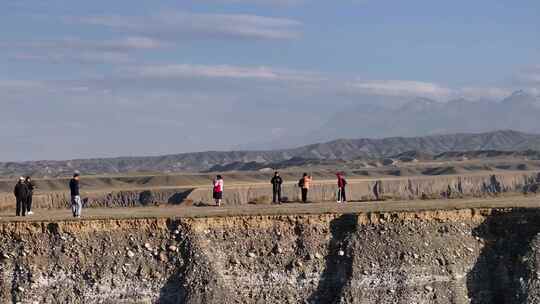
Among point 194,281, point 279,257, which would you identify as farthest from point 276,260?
point 194,281

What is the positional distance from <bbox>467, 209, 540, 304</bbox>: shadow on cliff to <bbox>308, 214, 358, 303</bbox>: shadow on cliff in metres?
4.41

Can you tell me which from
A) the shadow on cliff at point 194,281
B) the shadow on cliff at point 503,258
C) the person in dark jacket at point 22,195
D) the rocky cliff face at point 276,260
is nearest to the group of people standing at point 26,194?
the person in dark jacket at point 22,195

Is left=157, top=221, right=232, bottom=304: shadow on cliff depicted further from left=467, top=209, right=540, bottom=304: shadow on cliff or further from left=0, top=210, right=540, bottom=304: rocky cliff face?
left=467, top=209, right=540, bottom=304: shadow on cliff

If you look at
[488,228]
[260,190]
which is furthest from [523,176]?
[488,228]

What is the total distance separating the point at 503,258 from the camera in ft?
136

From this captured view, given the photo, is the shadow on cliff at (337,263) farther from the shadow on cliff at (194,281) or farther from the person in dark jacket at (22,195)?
the person in dark jacket at (22,195)

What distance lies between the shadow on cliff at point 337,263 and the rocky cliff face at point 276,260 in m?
0.04

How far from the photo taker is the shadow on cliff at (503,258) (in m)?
40.5

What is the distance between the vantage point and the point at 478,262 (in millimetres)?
41500

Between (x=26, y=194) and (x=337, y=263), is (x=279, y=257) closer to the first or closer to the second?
(x=337, y=263)

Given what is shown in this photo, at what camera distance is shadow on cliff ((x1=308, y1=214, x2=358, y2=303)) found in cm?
4083

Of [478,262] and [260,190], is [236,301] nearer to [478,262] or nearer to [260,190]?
[478,262]

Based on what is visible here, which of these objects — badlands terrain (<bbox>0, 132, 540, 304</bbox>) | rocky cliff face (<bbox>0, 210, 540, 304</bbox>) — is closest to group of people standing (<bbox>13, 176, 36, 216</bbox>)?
badlands terrain (<bbox>0, 132, 540, 304</bbox>)

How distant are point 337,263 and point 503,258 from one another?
597 centimetres
